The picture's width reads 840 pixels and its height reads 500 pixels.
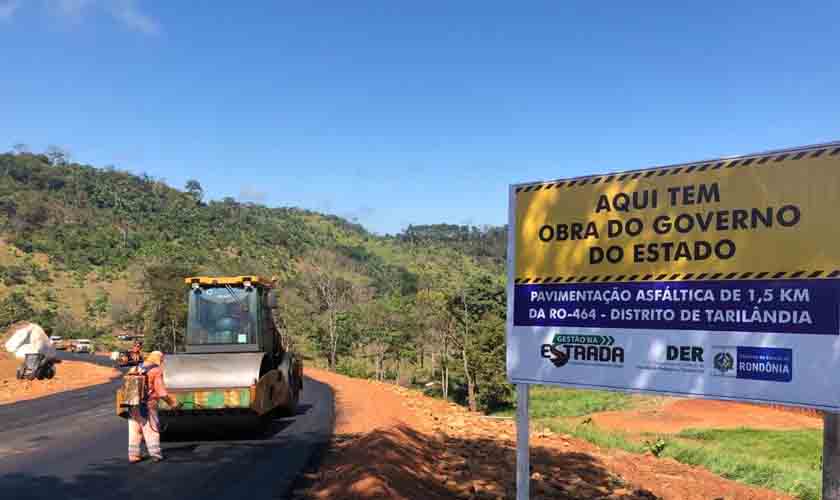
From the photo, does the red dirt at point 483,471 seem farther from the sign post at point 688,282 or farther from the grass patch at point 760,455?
the grass patch at point 760,455

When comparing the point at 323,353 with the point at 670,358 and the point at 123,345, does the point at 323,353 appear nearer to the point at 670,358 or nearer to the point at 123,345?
the point at 123,345

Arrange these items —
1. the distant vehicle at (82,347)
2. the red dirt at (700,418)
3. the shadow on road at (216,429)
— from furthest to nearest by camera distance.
Result: the distant vehicle at (82,347), the red dirt at (700,418), the shadow on road at (216,429)

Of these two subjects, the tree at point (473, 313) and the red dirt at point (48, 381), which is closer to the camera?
the red dirt at point (48, 381)

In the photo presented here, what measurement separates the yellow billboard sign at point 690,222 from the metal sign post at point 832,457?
89 cm

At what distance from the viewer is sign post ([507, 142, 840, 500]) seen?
3.84 metres

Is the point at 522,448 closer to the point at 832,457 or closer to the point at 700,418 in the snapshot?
the point at 832,457

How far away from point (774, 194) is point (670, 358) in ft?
4.16

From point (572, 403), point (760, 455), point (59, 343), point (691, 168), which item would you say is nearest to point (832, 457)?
point (691, 168)

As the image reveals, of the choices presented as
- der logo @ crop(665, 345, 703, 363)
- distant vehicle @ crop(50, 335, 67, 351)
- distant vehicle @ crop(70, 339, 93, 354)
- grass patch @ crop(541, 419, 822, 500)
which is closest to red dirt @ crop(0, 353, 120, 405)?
grass patch @ crop(541, 419, 822, 500)

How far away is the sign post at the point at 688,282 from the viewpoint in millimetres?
3838

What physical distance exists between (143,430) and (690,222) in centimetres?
854

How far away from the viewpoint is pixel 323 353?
55906 mm

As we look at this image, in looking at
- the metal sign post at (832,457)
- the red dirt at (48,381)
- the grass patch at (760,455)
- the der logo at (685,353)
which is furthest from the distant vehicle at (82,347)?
the metal sign post at (832,457)

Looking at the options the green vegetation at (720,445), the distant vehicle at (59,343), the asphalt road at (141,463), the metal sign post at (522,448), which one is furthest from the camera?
the distant vehicle at (59,343)
